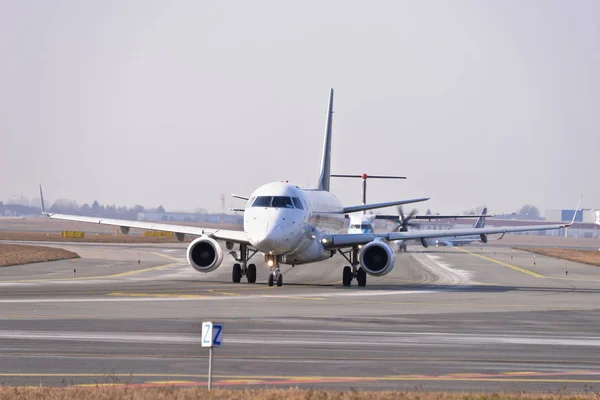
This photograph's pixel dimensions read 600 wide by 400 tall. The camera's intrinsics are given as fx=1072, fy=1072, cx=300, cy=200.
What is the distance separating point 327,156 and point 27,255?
19.6 meters

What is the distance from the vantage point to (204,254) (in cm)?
4409

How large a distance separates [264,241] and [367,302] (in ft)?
23.4

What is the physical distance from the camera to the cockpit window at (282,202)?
4147 cm

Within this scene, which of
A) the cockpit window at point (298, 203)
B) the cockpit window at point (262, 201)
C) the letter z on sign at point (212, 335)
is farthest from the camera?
the cockpit window at point (298, 203)

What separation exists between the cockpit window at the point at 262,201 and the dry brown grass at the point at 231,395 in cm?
2662

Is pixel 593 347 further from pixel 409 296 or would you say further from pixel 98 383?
pixel 409 296

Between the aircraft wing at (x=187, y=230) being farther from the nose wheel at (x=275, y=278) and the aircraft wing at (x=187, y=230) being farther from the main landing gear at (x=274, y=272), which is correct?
the nose wheel at (x=275, y=278)

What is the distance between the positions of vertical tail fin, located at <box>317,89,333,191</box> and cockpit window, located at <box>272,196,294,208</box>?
12.2 meters

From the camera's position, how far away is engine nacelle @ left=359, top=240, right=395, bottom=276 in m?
43.4

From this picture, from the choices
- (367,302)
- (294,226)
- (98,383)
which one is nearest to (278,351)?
(98,383)

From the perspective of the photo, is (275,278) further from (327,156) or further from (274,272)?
(327,156)

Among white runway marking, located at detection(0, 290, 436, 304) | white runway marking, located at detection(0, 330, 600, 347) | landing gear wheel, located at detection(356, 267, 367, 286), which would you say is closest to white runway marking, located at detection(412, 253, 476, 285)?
landing gear wheel, located at detection(356, 267, 367, 286)

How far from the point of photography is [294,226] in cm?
4134

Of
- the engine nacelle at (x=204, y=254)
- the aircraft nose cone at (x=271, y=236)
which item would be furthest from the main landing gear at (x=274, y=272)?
the engine nacelle at (x=204, y=254)
